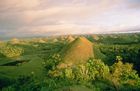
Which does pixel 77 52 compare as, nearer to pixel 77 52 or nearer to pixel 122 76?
pixel 77 52

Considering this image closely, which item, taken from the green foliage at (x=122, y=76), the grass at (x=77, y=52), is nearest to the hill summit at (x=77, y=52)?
the grass at (x=77, y=52)

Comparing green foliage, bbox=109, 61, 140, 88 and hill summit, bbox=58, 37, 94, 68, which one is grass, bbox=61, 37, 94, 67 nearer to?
hill summit, bbox=58, 37, 94, 68

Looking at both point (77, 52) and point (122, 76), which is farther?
point (77, 52)

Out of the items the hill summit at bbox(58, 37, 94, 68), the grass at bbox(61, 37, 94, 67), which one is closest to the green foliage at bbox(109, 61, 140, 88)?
the hill summit at bbox(58, 37, 94, 68)

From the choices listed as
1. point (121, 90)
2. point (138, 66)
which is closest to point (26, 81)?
point (121, 90)

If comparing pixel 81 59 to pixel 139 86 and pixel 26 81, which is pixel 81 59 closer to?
pixel 26 81

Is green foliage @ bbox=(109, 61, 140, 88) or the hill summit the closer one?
green foliage @ bbox=(109, 61, 140, 88)

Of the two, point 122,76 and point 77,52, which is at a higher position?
point 77,52

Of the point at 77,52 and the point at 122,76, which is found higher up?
the point at 77,52

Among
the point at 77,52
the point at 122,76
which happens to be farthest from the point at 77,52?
the point at 122,76

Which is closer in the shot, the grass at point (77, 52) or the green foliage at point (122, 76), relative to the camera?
the green foliage at point (122, 76)

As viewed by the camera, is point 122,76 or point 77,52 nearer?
point 122,76

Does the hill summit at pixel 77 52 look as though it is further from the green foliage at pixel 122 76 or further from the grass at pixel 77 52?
the green foliage at pixel 122 76
